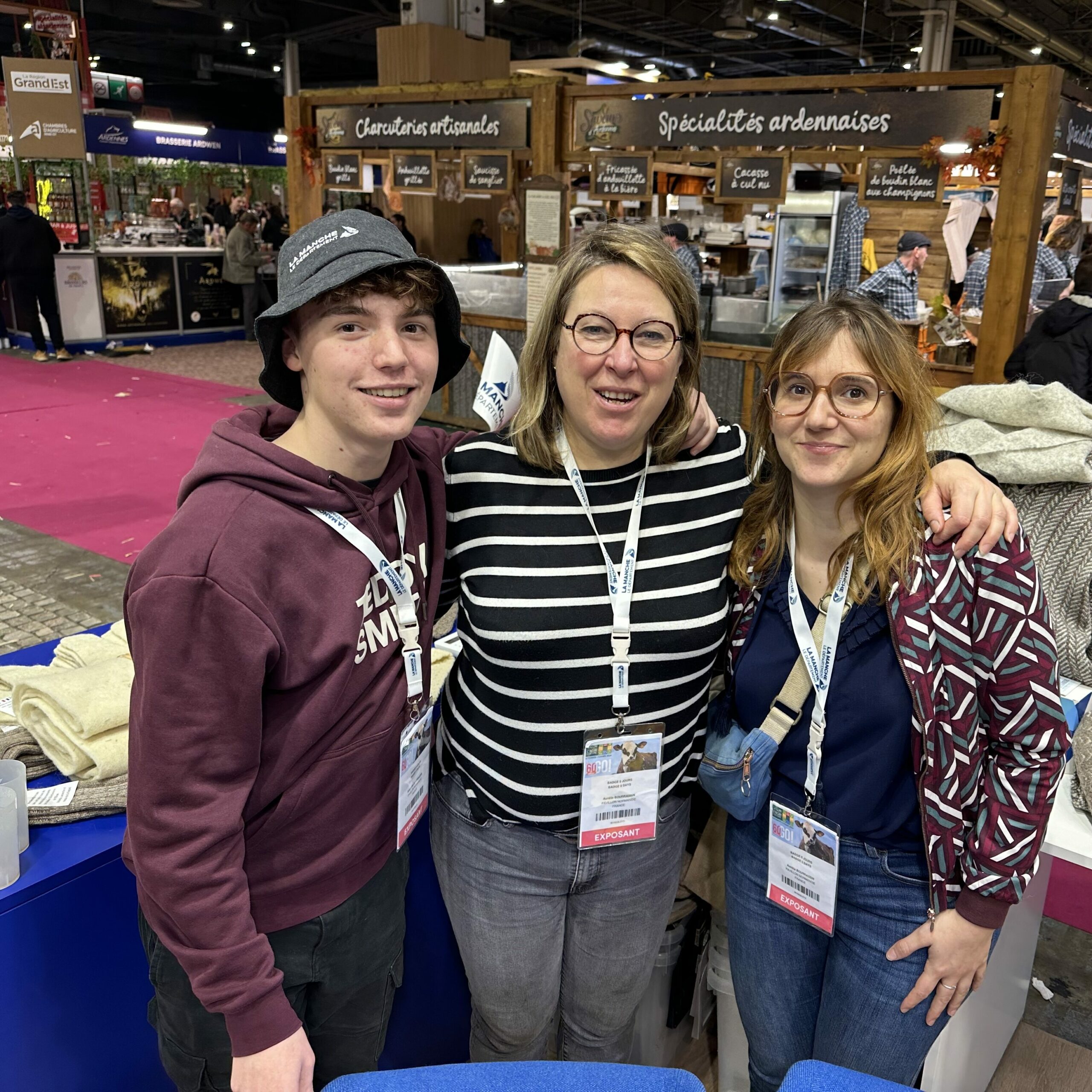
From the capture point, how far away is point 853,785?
57.1 inches

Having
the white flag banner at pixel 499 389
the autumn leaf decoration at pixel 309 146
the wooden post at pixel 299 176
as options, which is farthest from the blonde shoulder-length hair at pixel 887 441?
the autumn leaf decoration at pixel 309 146

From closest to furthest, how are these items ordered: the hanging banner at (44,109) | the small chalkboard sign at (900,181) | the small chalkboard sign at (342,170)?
1. the small chalkboard sign at (900,181)
2. the small chalkboard sign at (342,170)
3. the hanging banner at (44,109)

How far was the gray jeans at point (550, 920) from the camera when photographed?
1556 millimetres

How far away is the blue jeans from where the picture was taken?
4.80 ft

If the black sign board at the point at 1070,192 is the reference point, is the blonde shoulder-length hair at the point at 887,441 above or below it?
below

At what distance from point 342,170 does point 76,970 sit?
7837mm

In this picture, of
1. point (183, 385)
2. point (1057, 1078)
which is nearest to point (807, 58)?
point (183, 385)

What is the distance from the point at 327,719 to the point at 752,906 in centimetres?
79

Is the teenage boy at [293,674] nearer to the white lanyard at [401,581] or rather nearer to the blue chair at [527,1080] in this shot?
the white lanyard at [401,581]

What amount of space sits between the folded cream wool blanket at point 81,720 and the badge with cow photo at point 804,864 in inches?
43.5

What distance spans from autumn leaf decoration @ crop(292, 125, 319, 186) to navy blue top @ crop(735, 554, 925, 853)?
8116mm

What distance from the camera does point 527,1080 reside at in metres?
1.07

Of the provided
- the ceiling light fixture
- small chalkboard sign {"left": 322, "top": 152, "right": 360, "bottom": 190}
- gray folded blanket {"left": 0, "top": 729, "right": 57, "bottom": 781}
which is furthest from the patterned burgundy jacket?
the ceiling light fixture

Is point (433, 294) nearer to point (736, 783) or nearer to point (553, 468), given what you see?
point (553, 468)
